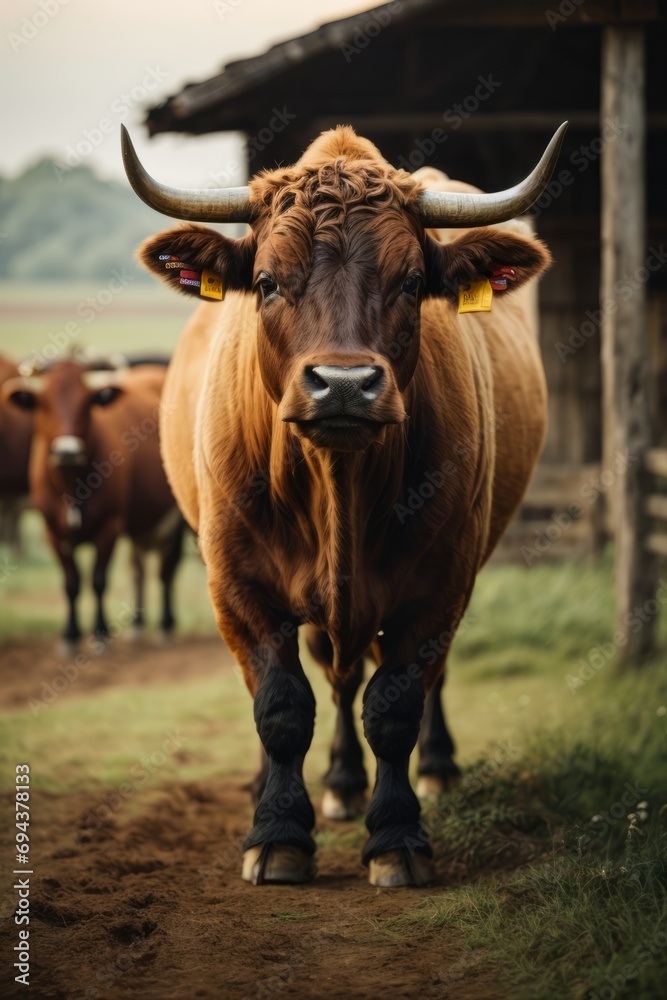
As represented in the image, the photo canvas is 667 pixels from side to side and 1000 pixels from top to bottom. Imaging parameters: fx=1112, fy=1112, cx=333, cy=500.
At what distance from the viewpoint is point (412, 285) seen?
3629mm

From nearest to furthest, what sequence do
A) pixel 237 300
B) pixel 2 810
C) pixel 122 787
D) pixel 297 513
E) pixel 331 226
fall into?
pixel 331 226
pixel 297 513
pixel 237 300
pixel 2 810
pixel 122 787

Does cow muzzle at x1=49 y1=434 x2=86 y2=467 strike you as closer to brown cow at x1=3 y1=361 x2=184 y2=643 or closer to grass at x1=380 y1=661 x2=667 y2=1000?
brown cow at x1=3 y1=361 x2=184 y2=643

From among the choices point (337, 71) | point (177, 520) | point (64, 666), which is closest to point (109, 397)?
point (177, 520)

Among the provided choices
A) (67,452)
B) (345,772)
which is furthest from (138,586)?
(345,772)

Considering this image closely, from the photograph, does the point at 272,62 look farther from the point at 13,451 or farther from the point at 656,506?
the point at 13,451

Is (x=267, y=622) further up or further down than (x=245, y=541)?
further down

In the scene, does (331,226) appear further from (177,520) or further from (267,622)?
(177,520)

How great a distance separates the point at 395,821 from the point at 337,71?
23.2 feet

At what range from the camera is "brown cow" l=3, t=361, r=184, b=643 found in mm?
9578

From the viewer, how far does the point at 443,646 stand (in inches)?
162

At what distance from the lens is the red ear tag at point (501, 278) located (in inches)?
157

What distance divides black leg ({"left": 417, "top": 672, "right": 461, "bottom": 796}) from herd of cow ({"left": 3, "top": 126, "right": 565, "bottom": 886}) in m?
1.07

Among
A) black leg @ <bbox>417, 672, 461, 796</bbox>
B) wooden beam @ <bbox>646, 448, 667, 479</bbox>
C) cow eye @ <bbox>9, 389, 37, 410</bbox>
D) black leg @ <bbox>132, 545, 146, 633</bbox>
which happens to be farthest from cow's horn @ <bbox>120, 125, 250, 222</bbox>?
black leg @ <bbox>132, 545, 146, 633</bbox>

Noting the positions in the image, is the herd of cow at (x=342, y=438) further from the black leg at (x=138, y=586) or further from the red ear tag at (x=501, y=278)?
the black leg at (x=138, y=586)
